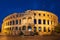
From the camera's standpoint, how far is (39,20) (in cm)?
7606

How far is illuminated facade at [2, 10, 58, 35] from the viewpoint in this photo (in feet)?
235

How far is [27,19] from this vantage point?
7162 centimetres

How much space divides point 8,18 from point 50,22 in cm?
2058

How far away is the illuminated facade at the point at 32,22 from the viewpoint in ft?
235

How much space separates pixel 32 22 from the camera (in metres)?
71.9

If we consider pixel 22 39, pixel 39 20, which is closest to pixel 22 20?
pixel 39 20

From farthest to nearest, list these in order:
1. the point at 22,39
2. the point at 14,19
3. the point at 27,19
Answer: the point at 14,19
the point at 27,19
the point at 22,39

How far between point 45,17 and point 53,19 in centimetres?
579

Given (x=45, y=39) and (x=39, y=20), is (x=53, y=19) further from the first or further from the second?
(x=45, y=39)

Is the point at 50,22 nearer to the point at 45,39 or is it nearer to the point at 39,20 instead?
the point at 39,20

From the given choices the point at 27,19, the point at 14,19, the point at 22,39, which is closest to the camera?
the point at 22,39

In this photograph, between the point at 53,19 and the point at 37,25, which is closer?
the point at 37,25

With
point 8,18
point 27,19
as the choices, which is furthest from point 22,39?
point 8,18

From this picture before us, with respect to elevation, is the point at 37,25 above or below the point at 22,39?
above
